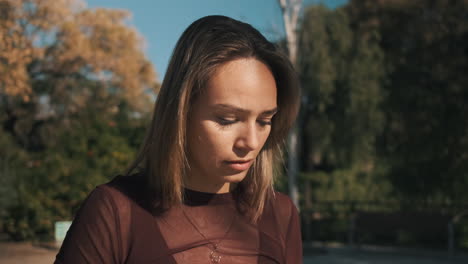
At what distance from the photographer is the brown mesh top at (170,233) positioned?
132 centimetres

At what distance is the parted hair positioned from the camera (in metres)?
1.40

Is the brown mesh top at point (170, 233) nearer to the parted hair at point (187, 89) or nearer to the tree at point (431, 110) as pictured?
the parted hair at point (187, 89)

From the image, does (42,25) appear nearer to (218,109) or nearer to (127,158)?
(127,158)

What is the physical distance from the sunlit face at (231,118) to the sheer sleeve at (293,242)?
321mm

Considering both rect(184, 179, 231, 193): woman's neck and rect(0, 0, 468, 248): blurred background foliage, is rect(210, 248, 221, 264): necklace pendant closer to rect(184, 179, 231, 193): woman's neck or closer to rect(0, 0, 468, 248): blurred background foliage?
rect(184, 179, 231, 193): woman's neck

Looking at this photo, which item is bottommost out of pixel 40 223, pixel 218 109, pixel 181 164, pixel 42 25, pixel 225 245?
pixel 40 223

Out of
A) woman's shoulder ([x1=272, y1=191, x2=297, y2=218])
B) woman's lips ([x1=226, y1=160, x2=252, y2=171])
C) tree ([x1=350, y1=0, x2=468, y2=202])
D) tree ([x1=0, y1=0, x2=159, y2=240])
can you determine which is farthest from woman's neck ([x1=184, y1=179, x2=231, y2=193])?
tree ([x1=350, y1=0, x2=468, y2=202])

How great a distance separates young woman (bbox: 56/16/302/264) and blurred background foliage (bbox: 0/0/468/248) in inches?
334

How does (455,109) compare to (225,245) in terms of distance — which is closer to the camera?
(225,245)

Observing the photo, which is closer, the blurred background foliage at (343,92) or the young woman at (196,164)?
the young woman at (196,164)

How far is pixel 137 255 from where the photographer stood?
1.34 m

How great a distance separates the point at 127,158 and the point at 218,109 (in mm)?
7993

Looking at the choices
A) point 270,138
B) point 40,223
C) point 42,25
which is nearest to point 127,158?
→ point 40,223

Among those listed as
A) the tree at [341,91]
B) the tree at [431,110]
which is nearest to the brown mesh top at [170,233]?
the tree at [431,110]
